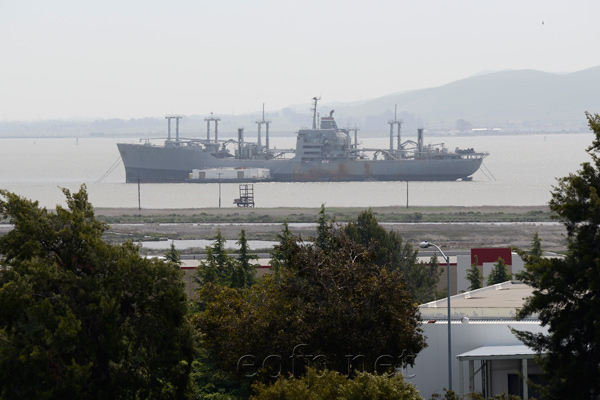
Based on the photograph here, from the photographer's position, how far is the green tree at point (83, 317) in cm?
1451

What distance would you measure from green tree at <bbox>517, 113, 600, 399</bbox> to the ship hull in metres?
127

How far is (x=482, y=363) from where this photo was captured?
19562 millimetres

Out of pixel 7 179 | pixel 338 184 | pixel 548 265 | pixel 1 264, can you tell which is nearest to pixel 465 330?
pixel 548 265

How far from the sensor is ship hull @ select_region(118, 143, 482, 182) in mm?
142750

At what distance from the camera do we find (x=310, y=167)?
144 m

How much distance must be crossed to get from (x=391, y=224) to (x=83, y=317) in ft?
194

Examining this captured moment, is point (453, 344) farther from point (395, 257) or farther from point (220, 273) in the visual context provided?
point (395, 257)

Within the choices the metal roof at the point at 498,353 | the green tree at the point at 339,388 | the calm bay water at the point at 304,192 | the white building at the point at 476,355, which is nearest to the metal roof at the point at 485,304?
the white building at the point at 476,355

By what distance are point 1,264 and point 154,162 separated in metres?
129

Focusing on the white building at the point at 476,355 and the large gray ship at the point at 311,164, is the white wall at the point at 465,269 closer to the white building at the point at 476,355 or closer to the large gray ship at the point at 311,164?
the white building at the point at 476,355

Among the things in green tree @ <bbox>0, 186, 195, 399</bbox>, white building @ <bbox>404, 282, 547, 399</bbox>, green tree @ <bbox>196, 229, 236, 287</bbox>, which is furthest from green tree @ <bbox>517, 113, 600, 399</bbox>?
green tree @ <bbox>196, 229, 236, 287</bbox>

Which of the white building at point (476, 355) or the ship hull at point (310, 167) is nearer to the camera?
the white building at point (476, 355)

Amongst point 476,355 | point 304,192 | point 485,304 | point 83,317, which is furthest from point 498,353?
point 304,192

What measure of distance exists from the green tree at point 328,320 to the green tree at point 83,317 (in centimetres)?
164
